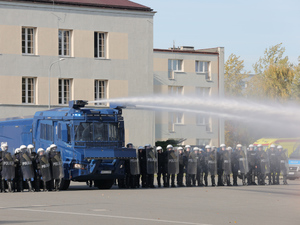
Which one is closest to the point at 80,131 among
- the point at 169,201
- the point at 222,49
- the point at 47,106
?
the point at 169,201

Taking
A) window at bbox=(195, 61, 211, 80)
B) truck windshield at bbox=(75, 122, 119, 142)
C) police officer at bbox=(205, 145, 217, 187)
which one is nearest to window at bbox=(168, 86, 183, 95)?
window at bbox=(195, 61, 211, 80)

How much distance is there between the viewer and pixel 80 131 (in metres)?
24.7

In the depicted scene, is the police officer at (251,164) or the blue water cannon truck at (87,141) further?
the police officer at (251,164)

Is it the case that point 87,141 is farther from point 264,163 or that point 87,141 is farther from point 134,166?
point 264,163

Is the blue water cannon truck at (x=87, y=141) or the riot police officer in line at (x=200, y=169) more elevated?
the blue water cannon truck at (x=87, y=141)

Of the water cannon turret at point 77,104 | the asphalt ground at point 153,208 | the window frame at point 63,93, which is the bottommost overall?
the asphalt ground at point 153,208

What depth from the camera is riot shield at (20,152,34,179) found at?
956 inches

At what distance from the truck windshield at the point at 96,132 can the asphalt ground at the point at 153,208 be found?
2.70 metres

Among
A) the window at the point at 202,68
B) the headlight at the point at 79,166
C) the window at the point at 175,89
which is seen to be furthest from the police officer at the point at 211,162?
the window at the point at 202,68

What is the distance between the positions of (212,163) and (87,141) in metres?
6.13

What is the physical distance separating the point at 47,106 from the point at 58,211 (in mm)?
28049

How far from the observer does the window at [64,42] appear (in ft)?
144

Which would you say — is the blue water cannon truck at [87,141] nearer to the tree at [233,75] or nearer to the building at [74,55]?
the building at [74,55]

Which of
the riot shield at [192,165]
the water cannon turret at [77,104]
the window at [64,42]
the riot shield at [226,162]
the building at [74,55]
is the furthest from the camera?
the window at [64,42]
